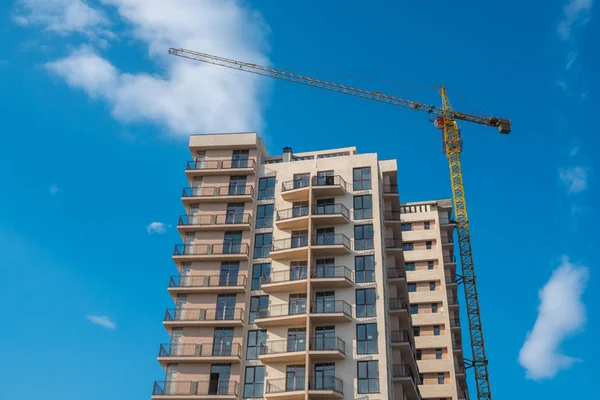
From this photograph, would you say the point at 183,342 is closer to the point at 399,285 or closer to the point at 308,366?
the point at 308,366

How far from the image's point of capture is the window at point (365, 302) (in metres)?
58.5

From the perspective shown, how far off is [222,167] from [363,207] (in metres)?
15.5

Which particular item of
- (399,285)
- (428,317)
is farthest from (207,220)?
(428,317)

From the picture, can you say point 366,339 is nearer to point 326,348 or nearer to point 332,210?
point 326,348

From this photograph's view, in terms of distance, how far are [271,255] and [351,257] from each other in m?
7.46

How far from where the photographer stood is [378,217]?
2491 inches

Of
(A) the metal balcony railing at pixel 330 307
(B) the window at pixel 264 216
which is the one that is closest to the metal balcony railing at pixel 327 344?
(A) the metal balcony railing at pixel 330 307

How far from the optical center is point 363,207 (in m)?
64.2

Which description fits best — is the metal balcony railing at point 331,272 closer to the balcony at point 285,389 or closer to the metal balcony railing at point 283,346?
the metal balcony railing at point 283,346

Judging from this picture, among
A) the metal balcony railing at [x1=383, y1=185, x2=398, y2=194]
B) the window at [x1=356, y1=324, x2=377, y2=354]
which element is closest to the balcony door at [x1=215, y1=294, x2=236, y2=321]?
the window at [x1=356, y1=324, x2=377, y2=354]

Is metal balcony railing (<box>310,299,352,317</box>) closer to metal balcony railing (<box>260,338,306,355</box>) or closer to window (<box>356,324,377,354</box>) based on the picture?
window (<box>356,324,377,354</box>)

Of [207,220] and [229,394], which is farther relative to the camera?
[207,220]

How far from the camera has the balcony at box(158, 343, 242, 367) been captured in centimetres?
5891

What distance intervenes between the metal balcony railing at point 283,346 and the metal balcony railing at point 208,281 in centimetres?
662
